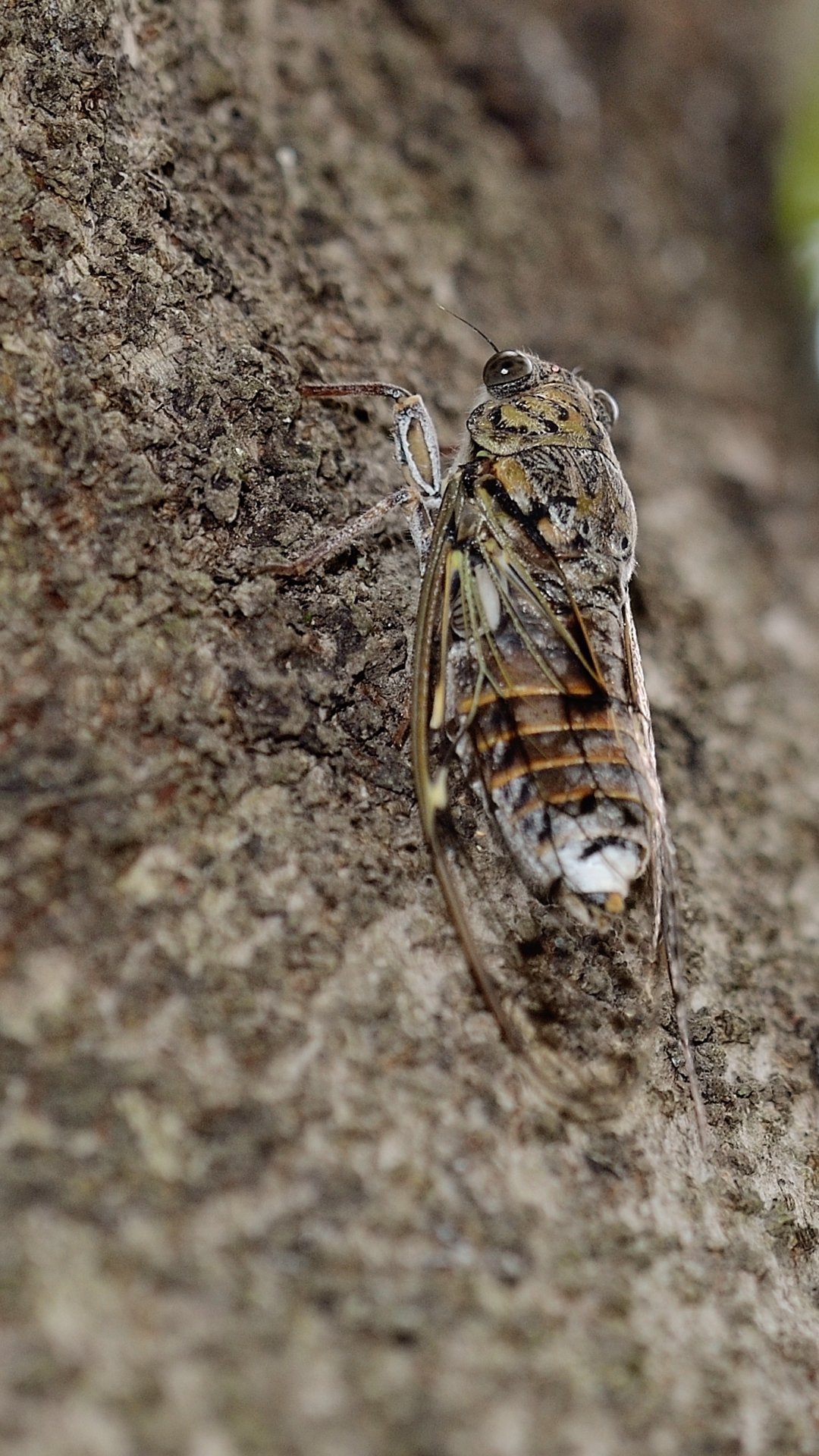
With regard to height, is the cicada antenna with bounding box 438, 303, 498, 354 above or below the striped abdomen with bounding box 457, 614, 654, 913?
above

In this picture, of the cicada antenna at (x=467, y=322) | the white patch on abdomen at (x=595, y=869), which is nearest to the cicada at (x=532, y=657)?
the white patch on abdomen at (x=595, y=869)

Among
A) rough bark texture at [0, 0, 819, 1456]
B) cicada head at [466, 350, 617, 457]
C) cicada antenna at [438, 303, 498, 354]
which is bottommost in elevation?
rough bark texture at [0, 0, 819, 1456]

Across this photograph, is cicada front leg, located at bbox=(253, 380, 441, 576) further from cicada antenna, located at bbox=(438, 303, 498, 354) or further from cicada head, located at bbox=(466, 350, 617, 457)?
cicada antenna, located at bbox=(438, 303, 498, 354)

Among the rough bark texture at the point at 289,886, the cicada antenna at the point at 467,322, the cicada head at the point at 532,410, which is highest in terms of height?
the cicada antenna at the point at 467,322

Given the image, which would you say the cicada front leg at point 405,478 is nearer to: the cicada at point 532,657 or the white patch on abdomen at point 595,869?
the cicada at point 532,657

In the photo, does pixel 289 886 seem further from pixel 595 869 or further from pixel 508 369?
pixel 508 369

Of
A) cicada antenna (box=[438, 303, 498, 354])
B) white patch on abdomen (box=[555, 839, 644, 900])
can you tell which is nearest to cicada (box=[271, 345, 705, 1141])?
white patch on abdomen (box=[555, 839, 644, 900])
